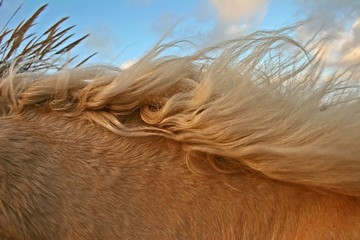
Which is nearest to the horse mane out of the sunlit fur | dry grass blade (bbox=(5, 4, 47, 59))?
the sunlit fur

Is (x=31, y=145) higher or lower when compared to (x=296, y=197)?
lower

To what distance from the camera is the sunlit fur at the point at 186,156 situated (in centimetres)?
144

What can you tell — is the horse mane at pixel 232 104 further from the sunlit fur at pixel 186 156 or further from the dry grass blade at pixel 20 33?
the dry grass blade at pixel 20 33

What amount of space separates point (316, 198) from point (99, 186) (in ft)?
1.94

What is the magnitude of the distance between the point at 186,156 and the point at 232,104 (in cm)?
19

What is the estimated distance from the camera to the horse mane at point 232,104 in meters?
1.44

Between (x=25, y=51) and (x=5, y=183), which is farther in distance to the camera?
(x=25, y=51)

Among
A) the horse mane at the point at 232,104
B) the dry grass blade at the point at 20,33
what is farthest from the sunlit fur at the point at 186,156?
the dry grass blade at the point at 20,33

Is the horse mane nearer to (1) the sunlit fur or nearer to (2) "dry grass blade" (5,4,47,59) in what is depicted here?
(1) the sunlit fur

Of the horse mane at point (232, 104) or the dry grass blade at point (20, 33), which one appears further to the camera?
the dry grass blade at point (20, 33)

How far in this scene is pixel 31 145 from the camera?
4.98 ft

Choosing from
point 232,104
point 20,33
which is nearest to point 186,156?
point 232,104

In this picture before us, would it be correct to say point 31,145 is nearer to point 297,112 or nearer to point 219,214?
point 219,214

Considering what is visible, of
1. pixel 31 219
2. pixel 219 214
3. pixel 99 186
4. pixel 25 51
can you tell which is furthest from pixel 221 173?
pixel 25 51
